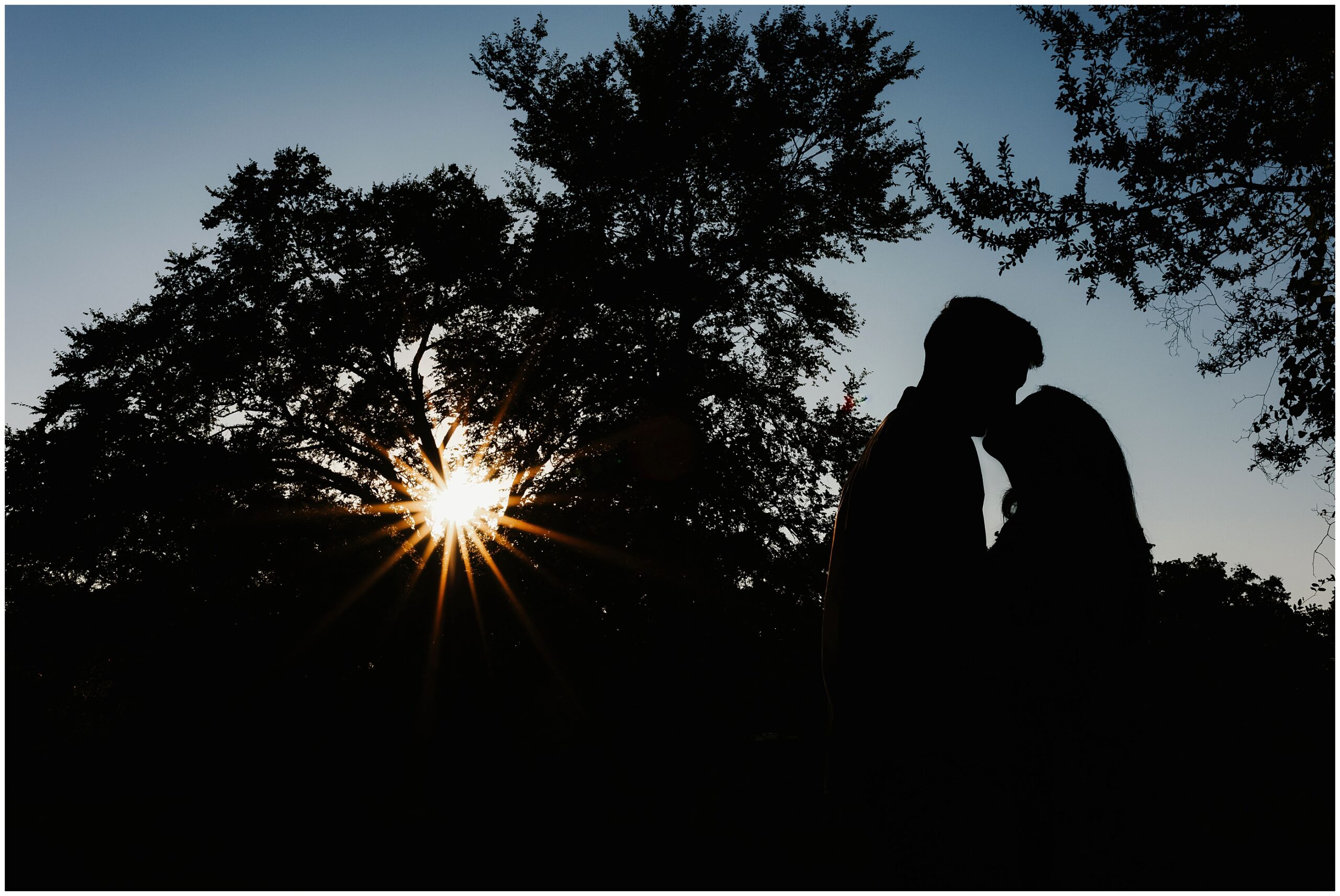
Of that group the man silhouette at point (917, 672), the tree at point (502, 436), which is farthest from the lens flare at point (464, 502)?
the man silhouette at point (917, 672)

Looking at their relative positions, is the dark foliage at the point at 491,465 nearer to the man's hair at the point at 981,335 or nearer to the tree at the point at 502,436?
the tree at the point at 502,436

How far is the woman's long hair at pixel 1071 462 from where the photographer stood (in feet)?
6.42

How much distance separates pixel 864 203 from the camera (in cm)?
1672

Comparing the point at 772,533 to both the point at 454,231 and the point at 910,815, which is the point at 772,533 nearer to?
the point at 454,231

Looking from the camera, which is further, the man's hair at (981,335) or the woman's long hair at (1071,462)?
the man's hair at (981,335)

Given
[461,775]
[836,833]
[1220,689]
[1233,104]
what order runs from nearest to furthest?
[1233,104] < [836,833] < [1220,689] < [461,775]

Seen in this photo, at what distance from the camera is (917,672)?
1.84 metres

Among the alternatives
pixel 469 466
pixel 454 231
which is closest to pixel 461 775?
pixel 469 466

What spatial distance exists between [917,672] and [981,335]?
0.98m

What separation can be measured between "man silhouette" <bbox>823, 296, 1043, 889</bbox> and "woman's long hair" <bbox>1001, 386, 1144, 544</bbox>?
0.65 ft

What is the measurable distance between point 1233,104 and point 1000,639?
29.4 ft

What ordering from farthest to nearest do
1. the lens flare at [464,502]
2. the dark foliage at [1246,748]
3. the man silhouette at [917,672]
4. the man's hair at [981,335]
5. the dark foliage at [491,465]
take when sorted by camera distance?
the lens flare at [464,502]
the dark foliage at [491,465]
the dark foliage at [1246,748]
the man's hair at [981,335]
the man silhouette at [917,672]

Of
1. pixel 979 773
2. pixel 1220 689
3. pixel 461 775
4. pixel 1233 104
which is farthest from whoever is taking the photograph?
pixel 461 775

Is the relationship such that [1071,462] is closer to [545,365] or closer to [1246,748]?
[1246,748]
